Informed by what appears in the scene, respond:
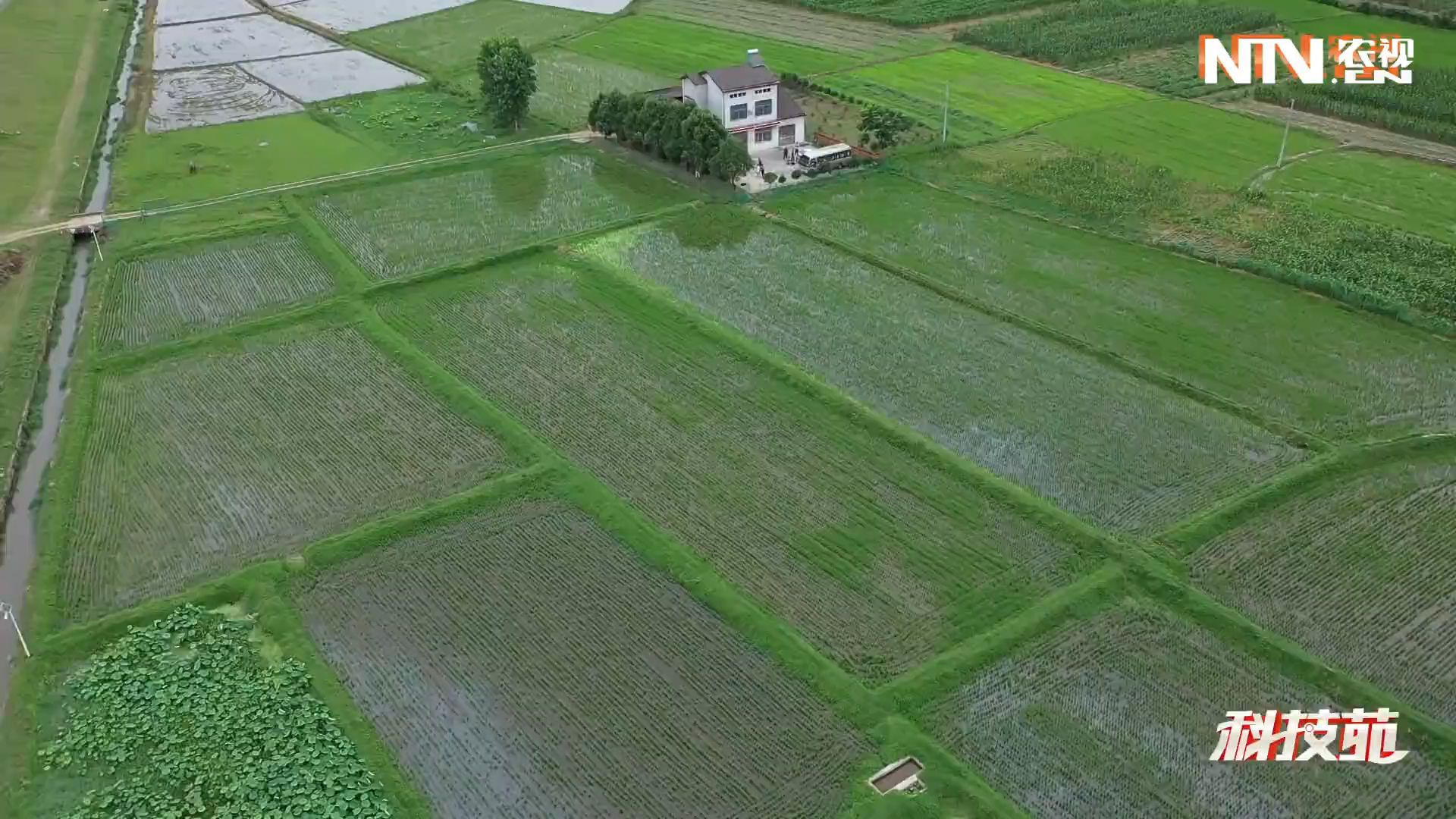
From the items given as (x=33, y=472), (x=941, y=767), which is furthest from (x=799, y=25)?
(x=941, y=767)

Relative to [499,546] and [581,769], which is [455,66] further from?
[581,769]

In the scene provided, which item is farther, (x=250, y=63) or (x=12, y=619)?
(x=250, y=63)

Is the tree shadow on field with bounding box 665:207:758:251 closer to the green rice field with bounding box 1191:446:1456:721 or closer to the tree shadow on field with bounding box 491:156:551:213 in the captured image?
the tree shadow on field with bounding box 491:156:551:213

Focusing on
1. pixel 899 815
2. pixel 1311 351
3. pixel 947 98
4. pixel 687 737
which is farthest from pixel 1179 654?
pixel 947 98

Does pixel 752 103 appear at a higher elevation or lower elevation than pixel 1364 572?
higher

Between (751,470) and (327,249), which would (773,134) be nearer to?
(327,249)

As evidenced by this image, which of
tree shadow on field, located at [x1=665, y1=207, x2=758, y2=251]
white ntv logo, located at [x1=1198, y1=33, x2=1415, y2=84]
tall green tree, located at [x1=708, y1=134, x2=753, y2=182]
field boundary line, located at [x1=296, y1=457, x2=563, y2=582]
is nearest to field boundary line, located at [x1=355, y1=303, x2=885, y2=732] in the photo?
field boundary line, located at [x1=296, y1=457, x2=563, y2=582]

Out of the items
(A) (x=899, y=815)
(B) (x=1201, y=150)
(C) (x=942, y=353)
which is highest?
(B) (x=1201, y=150)
